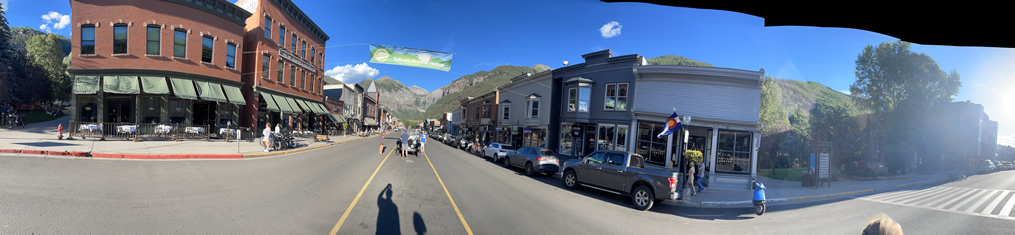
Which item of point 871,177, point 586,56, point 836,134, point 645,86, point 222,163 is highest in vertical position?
point 586,56

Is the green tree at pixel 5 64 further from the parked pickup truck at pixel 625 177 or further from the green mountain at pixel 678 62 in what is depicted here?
the green mountain at pixel 678 62

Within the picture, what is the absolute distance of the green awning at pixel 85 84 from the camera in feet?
61.8

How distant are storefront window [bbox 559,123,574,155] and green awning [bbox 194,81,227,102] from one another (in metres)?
23.3

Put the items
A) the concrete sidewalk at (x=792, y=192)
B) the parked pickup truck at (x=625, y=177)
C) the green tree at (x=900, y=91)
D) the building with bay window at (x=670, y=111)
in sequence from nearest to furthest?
the green tree at (x=900, y=91), the concrete sidewalk at (x=792, y=192), the parked pickup truck at (x=625, y=177), the building with bay window at (x=670, y=111)

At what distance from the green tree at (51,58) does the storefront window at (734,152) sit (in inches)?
2507

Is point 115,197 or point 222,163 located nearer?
point 115,197

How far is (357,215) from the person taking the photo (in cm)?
591

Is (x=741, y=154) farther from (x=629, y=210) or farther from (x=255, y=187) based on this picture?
(x=255, y=187)

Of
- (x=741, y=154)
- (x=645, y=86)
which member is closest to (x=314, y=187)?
(x=645, y=86)

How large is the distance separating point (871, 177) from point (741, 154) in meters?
7.40

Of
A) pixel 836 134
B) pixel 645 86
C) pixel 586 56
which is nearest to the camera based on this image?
pixel 836 134

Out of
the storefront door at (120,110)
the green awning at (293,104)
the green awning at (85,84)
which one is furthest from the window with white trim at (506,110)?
the green awning at (85,84)

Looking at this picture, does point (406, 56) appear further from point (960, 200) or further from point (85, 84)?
point (85, 84)

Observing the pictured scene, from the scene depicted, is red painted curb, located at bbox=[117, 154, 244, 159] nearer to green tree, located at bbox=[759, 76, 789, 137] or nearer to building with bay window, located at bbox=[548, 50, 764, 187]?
building with bay window, located at bbox=[548, 50, 764, 187]
